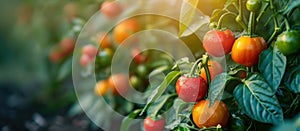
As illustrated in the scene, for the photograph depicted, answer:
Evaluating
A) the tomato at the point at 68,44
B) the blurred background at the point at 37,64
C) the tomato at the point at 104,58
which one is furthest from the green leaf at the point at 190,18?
the tomato at the point at 68,44

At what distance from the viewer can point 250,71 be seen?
1365mm

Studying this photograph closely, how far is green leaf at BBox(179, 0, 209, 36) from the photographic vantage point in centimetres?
139

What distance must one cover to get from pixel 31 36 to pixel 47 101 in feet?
1.50

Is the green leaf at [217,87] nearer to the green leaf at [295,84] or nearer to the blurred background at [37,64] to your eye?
the green leaf at [295,84]

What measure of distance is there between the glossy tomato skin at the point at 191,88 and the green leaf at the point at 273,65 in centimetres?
13

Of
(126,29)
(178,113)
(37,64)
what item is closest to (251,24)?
(178,113)

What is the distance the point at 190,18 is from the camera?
4.58 ft

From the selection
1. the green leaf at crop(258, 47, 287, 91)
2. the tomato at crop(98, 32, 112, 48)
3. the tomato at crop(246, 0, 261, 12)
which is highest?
the tomato at crop(98, 32, 112, 48)

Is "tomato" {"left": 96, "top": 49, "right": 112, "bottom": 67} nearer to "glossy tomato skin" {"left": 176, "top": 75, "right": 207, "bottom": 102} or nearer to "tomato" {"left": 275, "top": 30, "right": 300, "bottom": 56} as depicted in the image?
"glossy tomato skin" {"left": 176, "top": 75, "right": 207, "bottom": 102}

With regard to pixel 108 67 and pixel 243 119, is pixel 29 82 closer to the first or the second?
pixel 108 67

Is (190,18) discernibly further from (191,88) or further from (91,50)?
(91,50)

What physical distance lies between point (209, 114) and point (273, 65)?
174mm

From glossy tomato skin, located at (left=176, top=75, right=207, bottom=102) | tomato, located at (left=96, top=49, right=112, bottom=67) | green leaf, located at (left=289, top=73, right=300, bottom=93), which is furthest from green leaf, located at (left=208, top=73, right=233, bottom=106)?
tomato, located at (left=96, top=49, right=112, bottom=67)

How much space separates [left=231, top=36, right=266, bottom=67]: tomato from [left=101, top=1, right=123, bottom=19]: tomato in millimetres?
889
